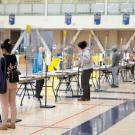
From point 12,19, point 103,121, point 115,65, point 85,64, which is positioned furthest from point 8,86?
point 12,19

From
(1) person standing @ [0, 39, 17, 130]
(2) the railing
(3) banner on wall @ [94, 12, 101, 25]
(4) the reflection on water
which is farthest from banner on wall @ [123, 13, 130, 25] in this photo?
(1) person standing @ [0, 39, 17, 130]

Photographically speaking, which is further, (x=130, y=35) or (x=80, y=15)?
(x=130, y=35)

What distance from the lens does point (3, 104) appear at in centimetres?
855

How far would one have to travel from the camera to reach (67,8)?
37.7 meters

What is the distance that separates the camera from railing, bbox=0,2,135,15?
36.0 meters

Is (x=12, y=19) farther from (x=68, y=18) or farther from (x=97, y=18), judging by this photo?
(x=97, y=18)

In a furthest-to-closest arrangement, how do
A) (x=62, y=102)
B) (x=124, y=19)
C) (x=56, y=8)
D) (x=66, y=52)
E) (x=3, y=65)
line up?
1. (x=56, y=8)
2. (x=124, y=19)
3. (x=66, y=52)
4. (x=62, y=102)
5. (x=3, y=65)

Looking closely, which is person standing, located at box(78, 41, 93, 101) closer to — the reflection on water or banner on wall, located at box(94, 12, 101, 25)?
the reflection on water

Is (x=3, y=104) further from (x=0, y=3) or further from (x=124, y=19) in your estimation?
(x=0, y=3)

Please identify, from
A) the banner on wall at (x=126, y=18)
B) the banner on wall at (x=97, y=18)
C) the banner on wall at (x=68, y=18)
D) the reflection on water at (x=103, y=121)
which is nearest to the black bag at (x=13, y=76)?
the reflection on water at (x=103, y=121)

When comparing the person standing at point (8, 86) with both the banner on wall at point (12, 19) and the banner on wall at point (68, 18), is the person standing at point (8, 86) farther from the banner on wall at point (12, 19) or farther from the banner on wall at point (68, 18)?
the banner on wall at point (12, 19)

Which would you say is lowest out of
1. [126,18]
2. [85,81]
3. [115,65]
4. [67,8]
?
[85,81]

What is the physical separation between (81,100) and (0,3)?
2802 centimetres

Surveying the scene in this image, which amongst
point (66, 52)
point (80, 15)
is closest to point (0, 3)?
point (80, 15)
